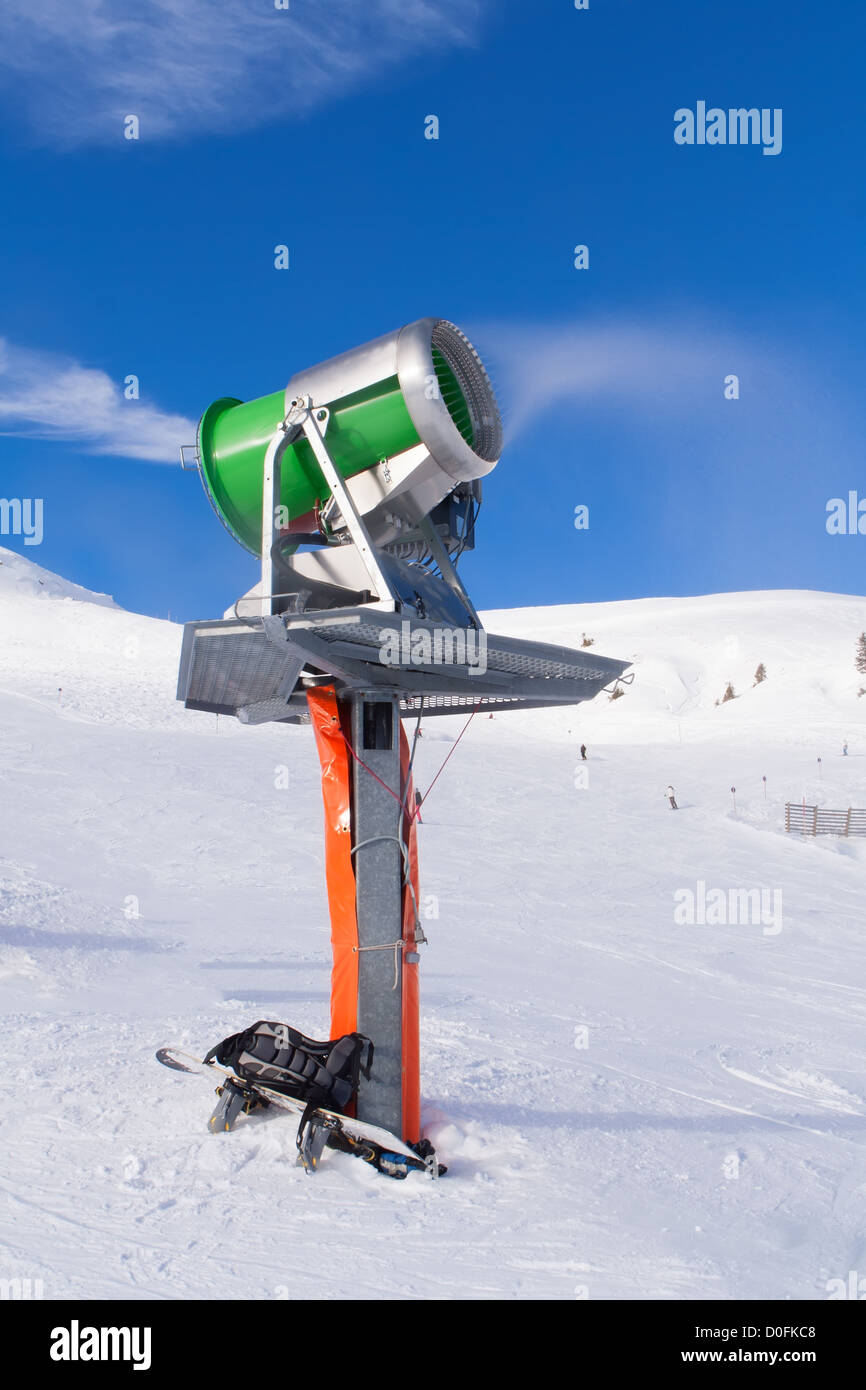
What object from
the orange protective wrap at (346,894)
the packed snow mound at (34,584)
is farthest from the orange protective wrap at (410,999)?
the packed snow mound at (34,584)

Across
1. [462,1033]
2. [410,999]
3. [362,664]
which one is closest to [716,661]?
[462,1033]

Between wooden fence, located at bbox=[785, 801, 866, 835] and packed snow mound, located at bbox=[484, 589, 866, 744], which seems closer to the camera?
wooden fence, located at bbox=[785, 801, 866, 835]

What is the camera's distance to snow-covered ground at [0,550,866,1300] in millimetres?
4797

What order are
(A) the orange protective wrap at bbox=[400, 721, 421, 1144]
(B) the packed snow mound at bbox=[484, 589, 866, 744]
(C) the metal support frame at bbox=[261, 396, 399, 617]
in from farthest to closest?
(B) the packed snow mound at bbox=[484, 589, 866, 744] → (A) the orange protective wrap at bbox=[400, 721, 421, 1144] → (C) the metal support frame at bbox=[261, 396, 399, 617]

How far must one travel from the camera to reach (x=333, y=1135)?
5766mm

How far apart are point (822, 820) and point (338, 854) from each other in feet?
90.4

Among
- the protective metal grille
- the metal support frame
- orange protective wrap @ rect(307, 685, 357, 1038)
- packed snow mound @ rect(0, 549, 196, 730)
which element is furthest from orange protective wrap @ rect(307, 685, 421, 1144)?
packed snow mound @ rect(0, 549, 196, 730)

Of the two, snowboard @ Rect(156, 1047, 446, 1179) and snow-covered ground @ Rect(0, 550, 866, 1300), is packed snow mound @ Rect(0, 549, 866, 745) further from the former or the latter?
snowboard @ Rect(156, 1047, 446, 1179)

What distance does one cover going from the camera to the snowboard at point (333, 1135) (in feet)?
18.5

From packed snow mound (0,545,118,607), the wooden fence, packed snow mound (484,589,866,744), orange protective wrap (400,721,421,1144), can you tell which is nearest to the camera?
orange protective wrap (400,721,421,1144)

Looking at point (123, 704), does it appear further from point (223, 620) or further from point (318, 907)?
point (223, 620)

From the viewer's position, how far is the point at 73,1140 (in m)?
5.85

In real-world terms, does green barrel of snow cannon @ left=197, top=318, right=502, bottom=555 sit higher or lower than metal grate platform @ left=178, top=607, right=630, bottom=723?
higher

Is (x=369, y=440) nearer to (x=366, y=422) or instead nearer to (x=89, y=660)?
(x=366, y=422)
